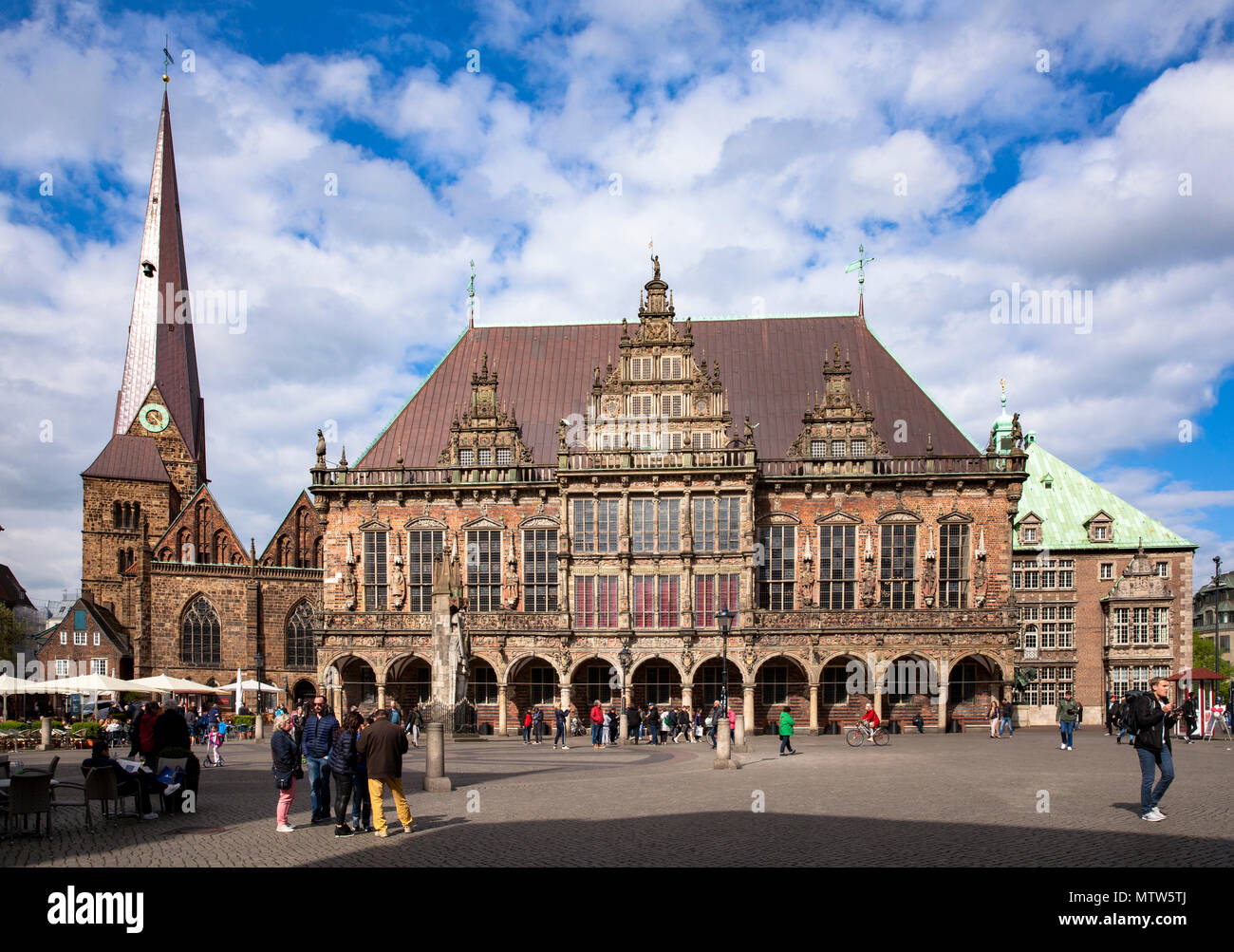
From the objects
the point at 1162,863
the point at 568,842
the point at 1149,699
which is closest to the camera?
the point at 1162,863

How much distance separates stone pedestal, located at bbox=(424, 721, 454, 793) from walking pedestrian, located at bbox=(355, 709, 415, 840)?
4.63 metres

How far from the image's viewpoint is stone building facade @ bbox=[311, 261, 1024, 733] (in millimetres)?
41906

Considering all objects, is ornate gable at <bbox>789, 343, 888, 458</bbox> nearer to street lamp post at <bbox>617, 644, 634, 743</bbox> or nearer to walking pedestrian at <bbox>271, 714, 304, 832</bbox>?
street lamp post at <bbox>617, 644, 634, 743</bbox>

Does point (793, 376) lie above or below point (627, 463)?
above

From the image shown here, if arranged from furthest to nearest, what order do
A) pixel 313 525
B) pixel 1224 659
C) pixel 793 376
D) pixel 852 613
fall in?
1. pixel 1224 659
2. pixel 313 525
3. pixel 793 376
4. pixel 852 613

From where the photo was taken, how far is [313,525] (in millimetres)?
66625

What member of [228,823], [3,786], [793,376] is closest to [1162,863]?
[228,823]

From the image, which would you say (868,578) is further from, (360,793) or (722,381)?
(360,793)

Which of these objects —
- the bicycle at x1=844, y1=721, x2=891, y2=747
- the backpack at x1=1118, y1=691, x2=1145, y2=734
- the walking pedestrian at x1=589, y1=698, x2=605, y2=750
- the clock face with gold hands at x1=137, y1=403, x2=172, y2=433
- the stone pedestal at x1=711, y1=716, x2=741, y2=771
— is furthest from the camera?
the clock face with gold hands at x1=137, y1=403, x2=172, y2=433

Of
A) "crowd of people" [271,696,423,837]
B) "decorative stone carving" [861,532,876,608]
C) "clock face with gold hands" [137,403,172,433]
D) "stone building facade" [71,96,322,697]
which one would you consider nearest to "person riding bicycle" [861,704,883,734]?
"decorative stone carving" [861,532,876,608]

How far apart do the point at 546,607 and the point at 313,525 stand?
2704 centimetres

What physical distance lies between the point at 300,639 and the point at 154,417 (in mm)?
23038

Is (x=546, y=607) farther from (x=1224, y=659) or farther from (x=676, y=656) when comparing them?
(x=1224, y=659)

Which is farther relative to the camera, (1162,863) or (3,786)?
(3,786)
